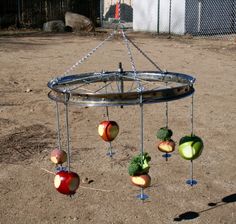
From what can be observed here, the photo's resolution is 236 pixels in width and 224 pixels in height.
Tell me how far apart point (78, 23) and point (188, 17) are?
6438 millimetres

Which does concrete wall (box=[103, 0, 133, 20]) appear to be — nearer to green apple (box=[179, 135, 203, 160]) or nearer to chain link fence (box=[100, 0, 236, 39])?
chain link fence (box=[100, 0, 236, 39])

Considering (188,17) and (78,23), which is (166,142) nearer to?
(188,17)

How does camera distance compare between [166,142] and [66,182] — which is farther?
[166,142]

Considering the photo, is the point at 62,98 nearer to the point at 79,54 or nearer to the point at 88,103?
the point at 88,103

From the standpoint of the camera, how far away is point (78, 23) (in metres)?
26.6

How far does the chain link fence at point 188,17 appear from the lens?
79.6 feet

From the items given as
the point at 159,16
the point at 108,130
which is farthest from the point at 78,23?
the point at 108,130

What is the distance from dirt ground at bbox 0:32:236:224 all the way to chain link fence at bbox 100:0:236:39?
11.2 m

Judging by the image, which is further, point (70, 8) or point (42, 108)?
point (70, 8)

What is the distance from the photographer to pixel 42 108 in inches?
376

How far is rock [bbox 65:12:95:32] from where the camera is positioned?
26.4 meters

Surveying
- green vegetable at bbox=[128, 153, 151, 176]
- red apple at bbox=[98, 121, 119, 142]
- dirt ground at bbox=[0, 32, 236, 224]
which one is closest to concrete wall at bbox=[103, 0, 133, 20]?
dirt ground at bbox=[0, 32, 236, 224]

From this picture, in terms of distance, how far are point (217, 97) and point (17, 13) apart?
20.7 metres

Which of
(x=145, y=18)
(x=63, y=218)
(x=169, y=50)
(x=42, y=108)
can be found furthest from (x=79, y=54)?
(x=63, y=218)
